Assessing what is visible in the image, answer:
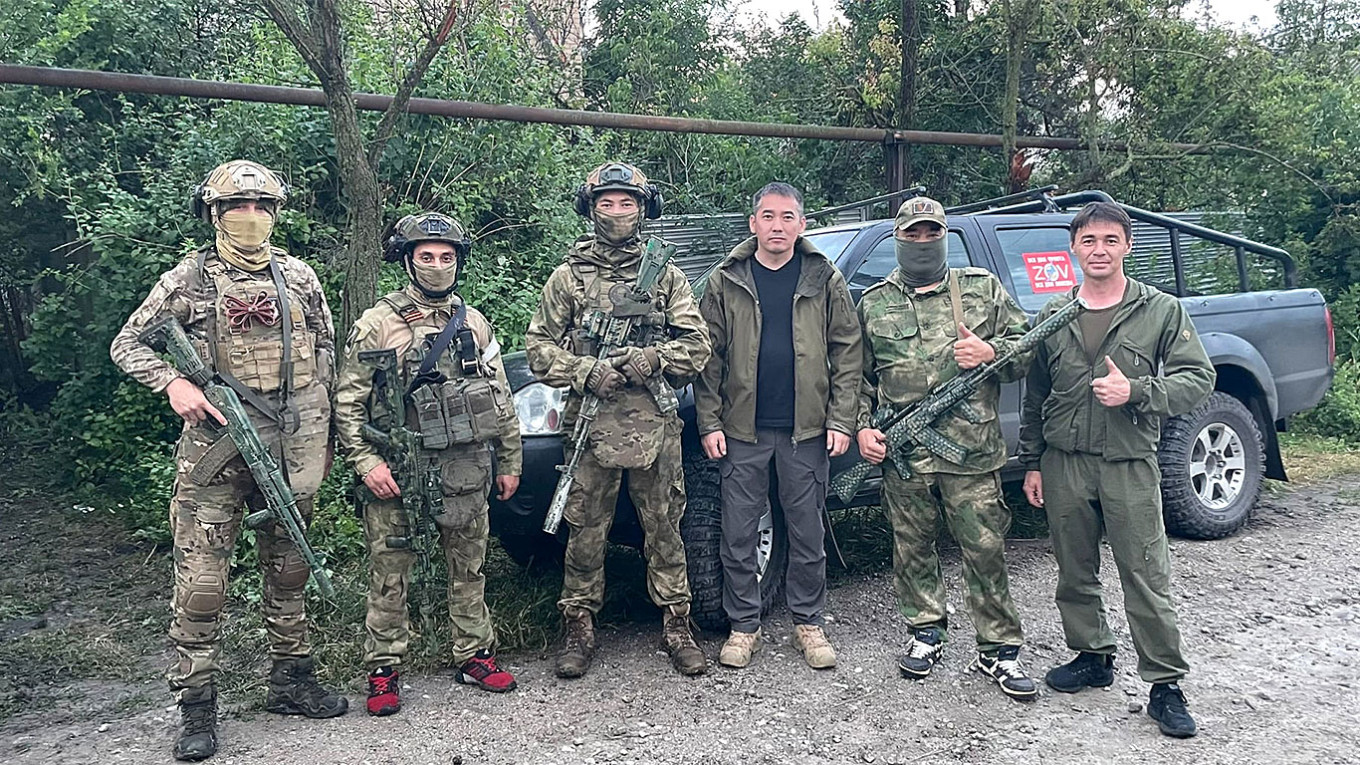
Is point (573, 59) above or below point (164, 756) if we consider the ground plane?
above

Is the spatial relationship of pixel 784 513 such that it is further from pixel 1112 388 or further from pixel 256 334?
pixel 256 334

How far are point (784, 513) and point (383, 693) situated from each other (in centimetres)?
165

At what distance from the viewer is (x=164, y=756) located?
3443mm

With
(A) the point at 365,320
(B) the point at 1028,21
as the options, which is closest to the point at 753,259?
(A) the point at 365,320

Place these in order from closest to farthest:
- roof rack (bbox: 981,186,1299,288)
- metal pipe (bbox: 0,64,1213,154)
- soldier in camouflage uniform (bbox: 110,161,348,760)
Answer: soldier in camouflage uniform (bbox: 110,161,348,760)
metal pipe (bbox: 0,64,1213,154)
roof rack (bbox: 981,186,1299,288)

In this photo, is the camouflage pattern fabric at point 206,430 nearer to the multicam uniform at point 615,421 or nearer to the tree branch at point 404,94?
the multicam uniform at point 615,421

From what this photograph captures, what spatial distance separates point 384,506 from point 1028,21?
7.66 metres

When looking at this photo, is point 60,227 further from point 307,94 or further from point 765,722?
point 765,722

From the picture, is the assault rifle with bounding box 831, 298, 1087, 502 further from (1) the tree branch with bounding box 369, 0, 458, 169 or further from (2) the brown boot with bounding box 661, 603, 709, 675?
(1) the tree branch with bounding box 369, 0, 458, 169

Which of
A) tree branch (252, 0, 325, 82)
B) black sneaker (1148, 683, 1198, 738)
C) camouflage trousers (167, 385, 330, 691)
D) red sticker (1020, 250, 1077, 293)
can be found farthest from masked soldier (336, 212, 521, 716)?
red sticker (1020, 250, 1077, 293)

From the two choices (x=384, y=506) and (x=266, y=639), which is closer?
(x=384, y=506)

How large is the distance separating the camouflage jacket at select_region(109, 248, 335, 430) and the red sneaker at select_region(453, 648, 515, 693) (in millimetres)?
1089

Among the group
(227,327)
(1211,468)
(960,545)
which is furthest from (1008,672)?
(227,327)

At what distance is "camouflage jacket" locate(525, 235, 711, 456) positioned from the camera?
3.92m
